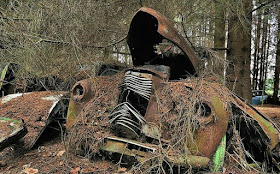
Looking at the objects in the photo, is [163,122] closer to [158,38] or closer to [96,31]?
[158,38]

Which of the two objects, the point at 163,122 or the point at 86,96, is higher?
the point at 86,96

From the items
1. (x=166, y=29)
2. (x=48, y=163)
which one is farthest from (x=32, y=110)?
(x=166, y=29)

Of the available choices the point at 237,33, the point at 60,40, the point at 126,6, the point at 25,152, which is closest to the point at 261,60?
the point at 237,33

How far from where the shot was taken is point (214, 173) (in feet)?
7.27

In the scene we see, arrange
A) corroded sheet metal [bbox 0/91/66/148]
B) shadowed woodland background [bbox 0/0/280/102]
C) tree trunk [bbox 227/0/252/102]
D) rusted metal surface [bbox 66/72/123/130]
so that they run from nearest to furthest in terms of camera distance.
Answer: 1. rusted metal surface [bbox 66/72/123/130]
2. corroded sheet metal [bbox 0/91/66/148]
3. shadowed woodland background [bbox 0/0/280/102]
4. tree trunk [bbox 227/0/252/102]

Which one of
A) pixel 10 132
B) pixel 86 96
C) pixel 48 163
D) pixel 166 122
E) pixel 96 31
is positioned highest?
pixel 96 31

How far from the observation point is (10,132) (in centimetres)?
252

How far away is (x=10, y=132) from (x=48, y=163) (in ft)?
1.83

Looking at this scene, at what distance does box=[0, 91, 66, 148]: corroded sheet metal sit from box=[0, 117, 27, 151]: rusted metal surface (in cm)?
33

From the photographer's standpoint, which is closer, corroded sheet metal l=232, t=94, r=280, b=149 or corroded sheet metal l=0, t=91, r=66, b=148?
corroded sheet metal l=232, t=94, r=280, b=149

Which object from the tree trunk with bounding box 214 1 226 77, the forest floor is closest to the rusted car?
the forest floor

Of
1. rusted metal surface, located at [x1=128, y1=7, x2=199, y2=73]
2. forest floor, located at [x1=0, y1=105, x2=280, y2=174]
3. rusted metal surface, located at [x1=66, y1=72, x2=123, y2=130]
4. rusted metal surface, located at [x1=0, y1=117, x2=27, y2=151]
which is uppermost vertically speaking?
rusted metal surface, located at [x1=128, y1=7, x2=199, y2=73]

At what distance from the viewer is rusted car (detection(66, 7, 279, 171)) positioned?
224 centimetres

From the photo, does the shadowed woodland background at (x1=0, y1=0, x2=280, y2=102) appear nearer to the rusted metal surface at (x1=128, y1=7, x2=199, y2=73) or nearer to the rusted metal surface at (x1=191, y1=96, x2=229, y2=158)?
the rusted metal surface at (x1=128, y1=7, x2=199, y2=73)
